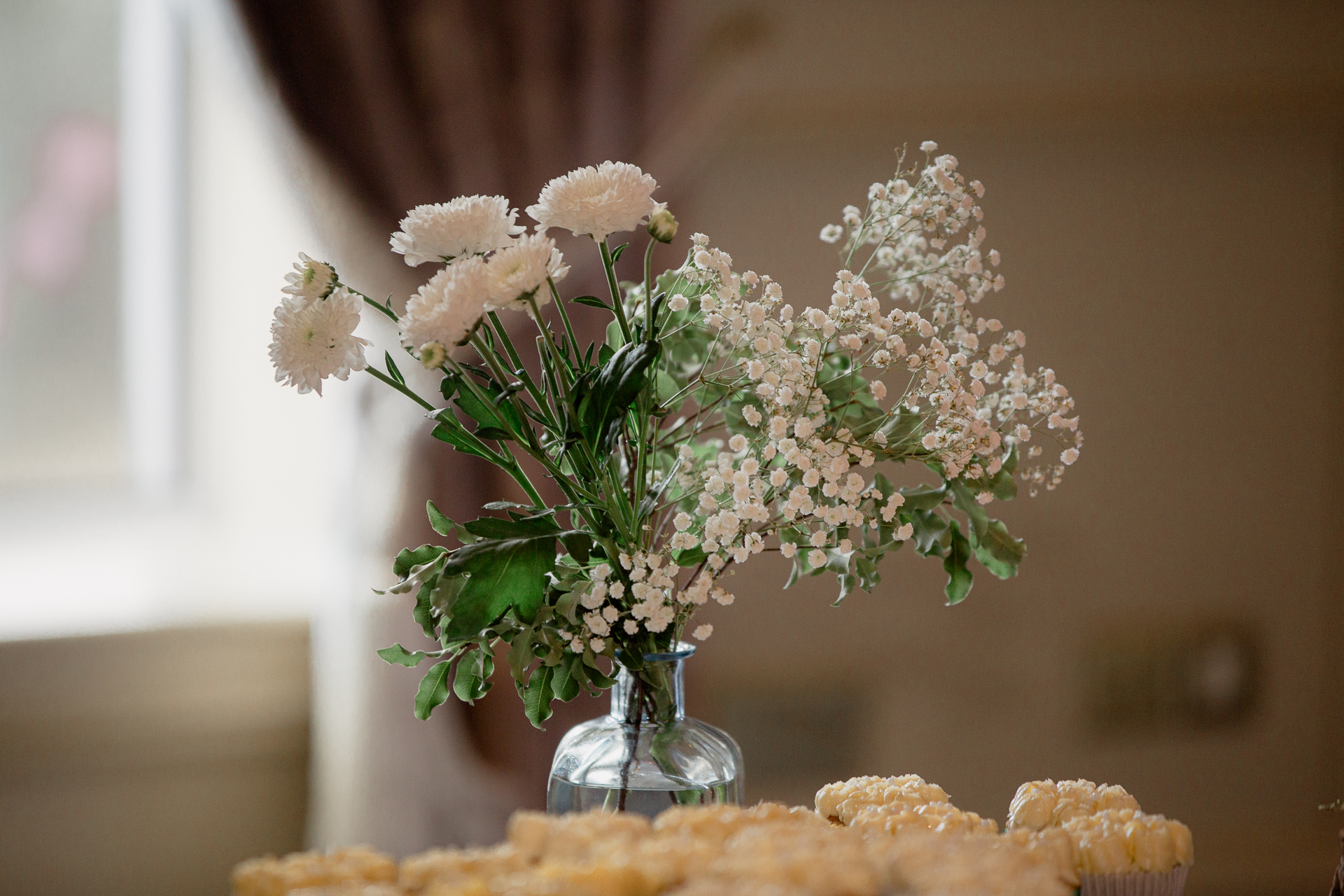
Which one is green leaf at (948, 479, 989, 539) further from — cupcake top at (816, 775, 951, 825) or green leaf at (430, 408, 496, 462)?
green leaf at (430, 408, 496, 462)

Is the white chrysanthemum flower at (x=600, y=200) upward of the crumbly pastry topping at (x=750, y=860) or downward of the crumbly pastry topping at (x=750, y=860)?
upward

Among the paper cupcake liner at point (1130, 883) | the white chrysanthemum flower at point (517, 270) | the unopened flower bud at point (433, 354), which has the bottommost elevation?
the paper cupcake liner at point (1130, 883)

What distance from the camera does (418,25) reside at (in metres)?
1.98

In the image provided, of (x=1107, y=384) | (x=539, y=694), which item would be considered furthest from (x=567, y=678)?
(x=1107, y=384)

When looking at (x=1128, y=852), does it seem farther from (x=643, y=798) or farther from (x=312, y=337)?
(x=312, y=337)

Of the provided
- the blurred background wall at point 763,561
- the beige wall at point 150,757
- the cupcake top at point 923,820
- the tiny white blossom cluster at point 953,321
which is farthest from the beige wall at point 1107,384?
the cupcake top at point 923,820

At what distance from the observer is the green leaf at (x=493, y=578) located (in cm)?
71

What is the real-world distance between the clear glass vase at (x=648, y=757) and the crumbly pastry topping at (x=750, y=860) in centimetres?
14

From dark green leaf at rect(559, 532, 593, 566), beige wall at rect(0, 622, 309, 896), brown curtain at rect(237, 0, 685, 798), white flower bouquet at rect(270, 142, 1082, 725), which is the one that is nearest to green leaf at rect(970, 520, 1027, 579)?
white flower bouquet at rect(270, 142, 1082, 725)

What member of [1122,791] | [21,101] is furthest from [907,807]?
A: [21,101]

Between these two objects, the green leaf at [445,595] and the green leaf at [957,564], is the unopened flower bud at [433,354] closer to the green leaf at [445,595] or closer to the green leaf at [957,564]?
the green leaf at [445,595]

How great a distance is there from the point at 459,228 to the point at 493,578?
212mm

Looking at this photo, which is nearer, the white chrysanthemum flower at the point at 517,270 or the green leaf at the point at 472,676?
the white chrysanthemum flower at the point at 517,270

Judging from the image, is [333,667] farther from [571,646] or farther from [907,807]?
[907,807]
